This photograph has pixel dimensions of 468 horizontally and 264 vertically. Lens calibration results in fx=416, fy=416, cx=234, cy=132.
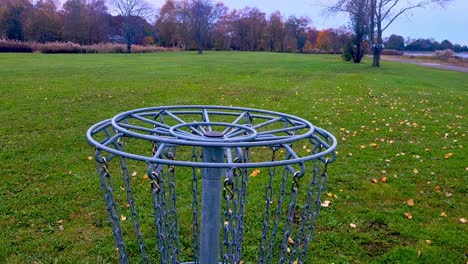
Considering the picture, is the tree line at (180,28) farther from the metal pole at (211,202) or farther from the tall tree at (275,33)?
the metal pole at (211,202)

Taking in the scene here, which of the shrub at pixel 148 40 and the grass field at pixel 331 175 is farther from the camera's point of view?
the shrub at pixel 148 40

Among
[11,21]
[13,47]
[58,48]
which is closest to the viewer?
[13,47]

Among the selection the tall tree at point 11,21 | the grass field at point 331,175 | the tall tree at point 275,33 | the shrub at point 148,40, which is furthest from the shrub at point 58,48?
the tall tree at point 275,33

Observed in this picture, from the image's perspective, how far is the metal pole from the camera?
2053 mm

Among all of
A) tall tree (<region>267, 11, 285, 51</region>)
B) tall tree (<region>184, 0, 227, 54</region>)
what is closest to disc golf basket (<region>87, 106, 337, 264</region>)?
tall tree (<region>184, 0, 227, 54</region>)

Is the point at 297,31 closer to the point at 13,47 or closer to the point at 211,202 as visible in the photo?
the point at 13,47

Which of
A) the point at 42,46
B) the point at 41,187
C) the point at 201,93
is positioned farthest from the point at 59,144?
the point at 42,46

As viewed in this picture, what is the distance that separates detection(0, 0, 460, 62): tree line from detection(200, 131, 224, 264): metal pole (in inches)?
1200

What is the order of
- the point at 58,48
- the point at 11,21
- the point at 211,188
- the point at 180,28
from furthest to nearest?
1. the point at 180,28
2. the point at 11,21
3. the point at 58,48
4. the point at 211,188

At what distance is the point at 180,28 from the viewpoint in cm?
5850

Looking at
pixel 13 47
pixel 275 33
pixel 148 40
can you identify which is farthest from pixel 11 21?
pixel 275 33

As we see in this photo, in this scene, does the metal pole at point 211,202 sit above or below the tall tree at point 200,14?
below

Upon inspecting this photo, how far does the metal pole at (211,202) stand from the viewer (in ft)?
6.73

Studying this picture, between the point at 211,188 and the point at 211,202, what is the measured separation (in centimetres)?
8
